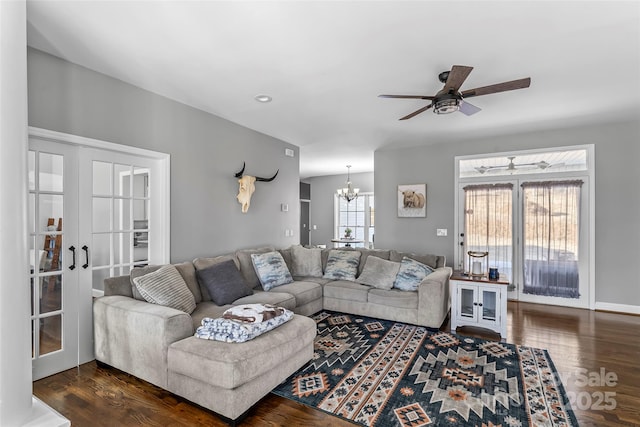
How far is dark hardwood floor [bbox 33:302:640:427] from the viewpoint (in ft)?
6.81

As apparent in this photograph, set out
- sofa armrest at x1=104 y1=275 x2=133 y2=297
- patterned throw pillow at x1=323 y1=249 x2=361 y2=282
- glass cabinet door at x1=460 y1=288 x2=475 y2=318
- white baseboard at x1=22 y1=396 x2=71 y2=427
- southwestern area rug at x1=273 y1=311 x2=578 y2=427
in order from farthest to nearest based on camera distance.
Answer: patterned throw pillow at x1=323 y1=249 x2=361 y2=282
glass cabinet door at x1=460 y1=288 x2=475 y2=318
sofa armrest at x1=104 y1=275 x2=133 y2=297
southwestern area rug at x1=273 y1=311 x2=578 y2=427
white baseboard at x1=22 y1=396 x2=71 y2=427

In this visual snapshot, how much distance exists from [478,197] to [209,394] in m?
4.87

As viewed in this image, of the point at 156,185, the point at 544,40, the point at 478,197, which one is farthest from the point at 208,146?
the point at 478,197

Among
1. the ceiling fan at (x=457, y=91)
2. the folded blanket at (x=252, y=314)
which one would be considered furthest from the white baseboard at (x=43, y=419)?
the ceiling fan at (x=457, y=91)

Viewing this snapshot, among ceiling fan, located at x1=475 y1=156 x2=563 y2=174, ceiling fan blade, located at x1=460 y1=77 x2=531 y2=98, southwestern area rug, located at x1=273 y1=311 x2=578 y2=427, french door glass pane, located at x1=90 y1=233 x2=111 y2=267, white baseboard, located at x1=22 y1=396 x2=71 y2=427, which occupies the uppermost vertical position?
ceiling fan blade, located at x1=460 y1=77 x2=531 y2=98

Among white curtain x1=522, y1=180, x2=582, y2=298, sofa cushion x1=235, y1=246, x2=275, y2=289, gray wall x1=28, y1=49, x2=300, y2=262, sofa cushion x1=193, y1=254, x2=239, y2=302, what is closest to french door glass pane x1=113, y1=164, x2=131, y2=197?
gray wall x1=28, y1=49, x2=300, y2=262

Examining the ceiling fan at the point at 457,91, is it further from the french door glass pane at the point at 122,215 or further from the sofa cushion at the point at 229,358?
the french door glass pane at the point at 122,215

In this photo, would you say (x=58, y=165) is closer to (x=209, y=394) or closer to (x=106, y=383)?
(x=106, y=383)

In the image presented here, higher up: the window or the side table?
the window

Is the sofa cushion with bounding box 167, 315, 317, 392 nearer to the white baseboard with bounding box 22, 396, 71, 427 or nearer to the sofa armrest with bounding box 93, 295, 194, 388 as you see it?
the sofa armrest with bounding box 93, 295, 194, 388

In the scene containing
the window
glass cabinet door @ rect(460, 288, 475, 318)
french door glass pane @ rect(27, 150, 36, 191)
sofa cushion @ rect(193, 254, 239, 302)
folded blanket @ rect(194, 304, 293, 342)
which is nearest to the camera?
folded blanket @ rect(194, 304, 293, 342)

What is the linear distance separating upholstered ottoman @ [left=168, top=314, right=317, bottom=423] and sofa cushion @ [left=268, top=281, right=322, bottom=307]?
4.42 feet

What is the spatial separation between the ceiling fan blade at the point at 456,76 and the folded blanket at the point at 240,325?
7.38ft

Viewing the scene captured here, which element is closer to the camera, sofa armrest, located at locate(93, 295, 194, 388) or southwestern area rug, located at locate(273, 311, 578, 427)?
southwestern area rug, located at locate(273, 311, 578, 427)
